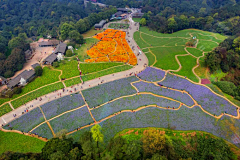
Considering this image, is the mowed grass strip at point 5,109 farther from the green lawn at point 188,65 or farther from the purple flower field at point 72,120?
the green lawn at point 188,65

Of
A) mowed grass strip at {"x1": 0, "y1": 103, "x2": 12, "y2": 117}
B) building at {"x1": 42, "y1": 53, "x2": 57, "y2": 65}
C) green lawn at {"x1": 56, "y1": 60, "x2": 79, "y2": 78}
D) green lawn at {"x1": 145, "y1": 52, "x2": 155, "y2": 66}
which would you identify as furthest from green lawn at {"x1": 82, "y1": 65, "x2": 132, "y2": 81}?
mowed grass strip at {"x1": 0, "y1": 103, "x2": 12, "y2": 117}

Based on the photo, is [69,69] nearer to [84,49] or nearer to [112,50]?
[84,49]

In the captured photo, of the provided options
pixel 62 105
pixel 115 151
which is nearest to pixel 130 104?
pixel 115 151

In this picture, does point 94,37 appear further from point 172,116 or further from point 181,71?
point 172,116

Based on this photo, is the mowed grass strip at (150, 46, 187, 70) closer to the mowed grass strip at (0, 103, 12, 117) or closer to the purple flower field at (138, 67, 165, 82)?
the purple flower field at (138, 67, 165, 82)

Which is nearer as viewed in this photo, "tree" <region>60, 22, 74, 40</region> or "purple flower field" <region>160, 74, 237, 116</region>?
"purple flower field" <region>160, 74, 237, 116</region>

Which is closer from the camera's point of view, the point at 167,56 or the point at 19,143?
the point at 19,143

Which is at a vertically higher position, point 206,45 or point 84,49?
point 206,45
